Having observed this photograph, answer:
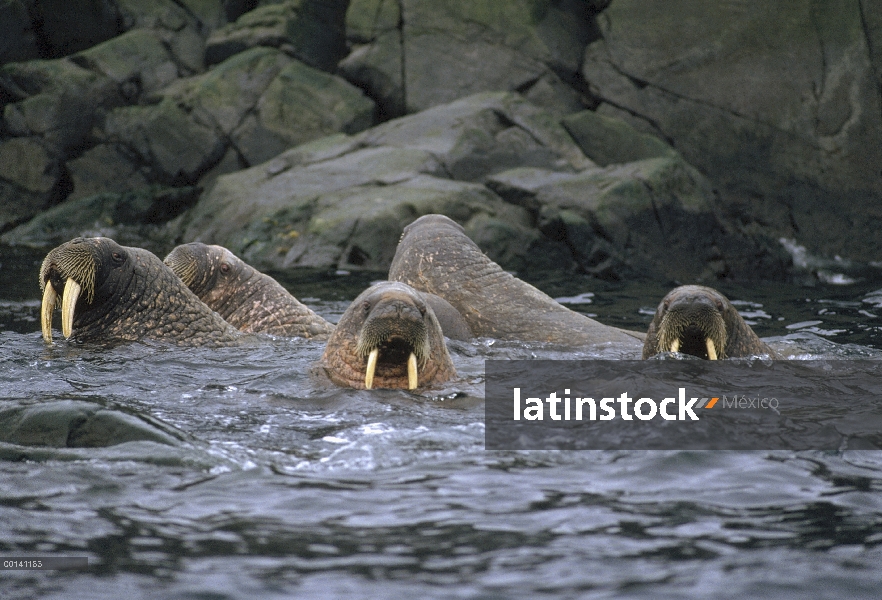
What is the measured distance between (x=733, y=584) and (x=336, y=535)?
1409 millimetres

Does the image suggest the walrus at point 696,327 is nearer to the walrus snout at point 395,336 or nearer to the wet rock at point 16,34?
the walrus snout at point 395,336

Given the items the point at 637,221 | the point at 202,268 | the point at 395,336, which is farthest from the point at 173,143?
the point at 395,336

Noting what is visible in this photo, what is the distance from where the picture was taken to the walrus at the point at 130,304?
7.73 meters

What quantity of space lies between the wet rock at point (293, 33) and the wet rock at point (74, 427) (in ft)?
50.8

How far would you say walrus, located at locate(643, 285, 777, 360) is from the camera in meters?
7.08

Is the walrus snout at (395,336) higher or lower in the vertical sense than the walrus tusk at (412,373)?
higher

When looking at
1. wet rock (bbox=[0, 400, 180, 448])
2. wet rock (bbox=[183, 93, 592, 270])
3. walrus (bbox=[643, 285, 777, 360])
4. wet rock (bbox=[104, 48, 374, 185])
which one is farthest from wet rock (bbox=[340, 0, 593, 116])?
wet rock (bbox=[0, 400, 180, 448])

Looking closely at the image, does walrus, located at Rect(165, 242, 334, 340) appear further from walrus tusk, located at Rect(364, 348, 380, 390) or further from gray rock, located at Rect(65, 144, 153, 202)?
gray rock, located at Rect(65, 144, 153, 202)

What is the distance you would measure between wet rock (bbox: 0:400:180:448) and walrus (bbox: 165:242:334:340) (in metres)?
3.74

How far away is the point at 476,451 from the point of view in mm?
4891

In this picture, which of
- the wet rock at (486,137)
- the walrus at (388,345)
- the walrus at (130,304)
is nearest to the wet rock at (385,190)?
the wet rock at (486,137)

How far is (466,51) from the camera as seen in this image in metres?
19.0

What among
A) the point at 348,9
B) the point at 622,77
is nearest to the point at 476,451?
the point at 622,77

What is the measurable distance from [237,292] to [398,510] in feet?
17.6
